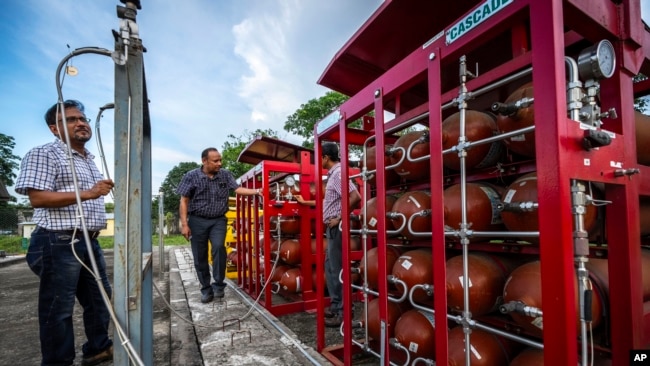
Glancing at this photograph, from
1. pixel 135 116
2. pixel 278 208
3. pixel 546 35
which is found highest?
pixel 546 35

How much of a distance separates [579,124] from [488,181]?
774 mm

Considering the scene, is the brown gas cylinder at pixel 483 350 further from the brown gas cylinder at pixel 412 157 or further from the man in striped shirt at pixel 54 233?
the man in striped shirt at pixel 54 233

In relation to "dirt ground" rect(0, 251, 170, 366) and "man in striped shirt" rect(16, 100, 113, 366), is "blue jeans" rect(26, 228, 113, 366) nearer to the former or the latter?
"man in striped shirt" rect(16, 100, 113, 366)

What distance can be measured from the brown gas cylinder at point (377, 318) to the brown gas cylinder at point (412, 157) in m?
0.95

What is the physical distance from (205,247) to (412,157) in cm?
346

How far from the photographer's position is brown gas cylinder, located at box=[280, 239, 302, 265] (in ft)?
14.6

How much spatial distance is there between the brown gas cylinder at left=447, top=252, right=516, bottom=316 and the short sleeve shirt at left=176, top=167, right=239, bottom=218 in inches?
138

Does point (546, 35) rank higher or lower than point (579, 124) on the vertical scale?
higher

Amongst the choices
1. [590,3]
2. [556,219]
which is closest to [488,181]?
[556,219]

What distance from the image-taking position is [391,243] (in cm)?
261

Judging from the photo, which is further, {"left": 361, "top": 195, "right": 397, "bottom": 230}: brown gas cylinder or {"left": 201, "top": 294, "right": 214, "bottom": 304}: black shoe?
{"left": 201, "top": 294, "right": 214, "bottom": 304}: black shoe

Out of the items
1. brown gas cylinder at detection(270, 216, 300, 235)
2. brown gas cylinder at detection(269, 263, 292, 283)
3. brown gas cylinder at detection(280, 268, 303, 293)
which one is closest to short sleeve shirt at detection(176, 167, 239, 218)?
brown gas cylinder at detection(270, 216, 300, 235)

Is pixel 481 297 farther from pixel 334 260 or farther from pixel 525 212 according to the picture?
pixel 334 260

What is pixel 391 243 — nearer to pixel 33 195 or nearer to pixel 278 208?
pixel 278 208
